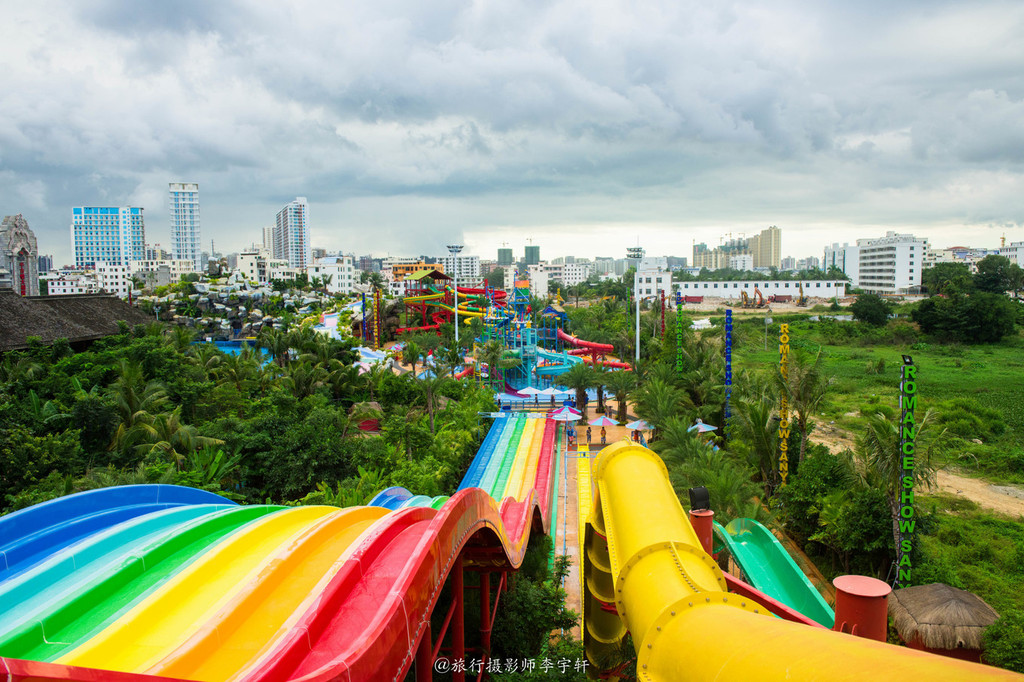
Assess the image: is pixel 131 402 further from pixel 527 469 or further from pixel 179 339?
pixel 179 339

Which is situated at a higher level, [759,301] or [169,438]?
[759,301]

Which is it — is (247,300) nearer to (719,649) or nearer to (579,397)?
(579,397)

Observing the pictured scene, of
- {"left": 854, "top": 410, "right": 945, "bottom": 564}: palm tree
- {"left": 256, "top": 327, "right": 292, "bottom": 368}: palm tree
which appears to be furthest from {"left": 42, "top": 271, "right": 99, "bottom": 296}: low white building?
{"left": 854, "top": 410, "right": 945, "bottom": 564}: palm tree

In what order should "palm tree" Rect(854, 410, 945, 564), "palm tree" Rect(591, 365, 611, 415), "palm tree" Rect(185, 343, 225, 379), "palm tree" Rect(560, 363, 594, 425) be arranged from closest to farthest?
1. "palm tree" Rect(854, 410, 945, 564)
2. "palm tree" Rect(185, 343, 225, 379)
3. "palm tree" Rect(591, 365, 611, 415)
4. "palm tree" Rect(560, 363, 594, 425)

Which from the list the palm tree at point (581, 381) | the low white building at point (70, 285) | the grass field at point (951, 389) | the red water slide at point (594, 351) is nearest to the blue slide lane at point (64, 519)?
the grass field at point (951, 389)

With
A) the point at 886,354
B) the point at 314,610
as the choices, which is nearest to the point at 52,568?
the point at 314,610

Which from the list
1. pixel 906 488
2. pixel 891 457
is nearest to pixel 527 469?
pixel 891 457

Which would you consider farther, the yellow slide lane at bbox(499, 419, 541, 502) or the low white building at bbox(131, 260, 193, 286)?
the low white building at bbox(131, 260, 193, 286)

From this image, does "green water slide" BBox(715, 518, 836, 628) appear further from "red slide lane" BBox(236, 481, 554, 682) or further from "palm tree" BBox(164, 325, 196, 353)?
"palm tree" BBox(164, 325, 196, 353)
